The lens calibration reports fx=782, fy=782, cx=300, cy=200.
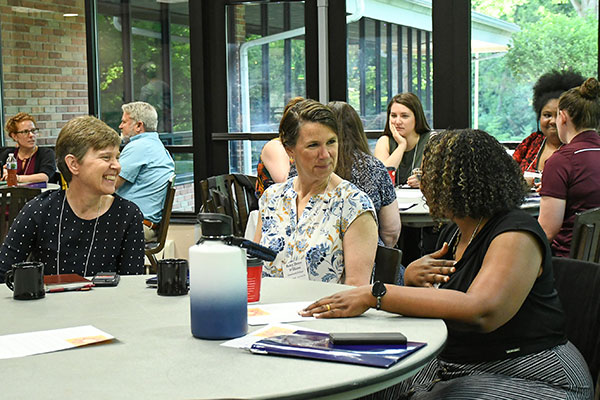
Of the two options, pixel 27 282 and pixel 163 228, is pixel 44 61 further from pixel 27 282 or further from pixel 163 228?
pixel 27 282

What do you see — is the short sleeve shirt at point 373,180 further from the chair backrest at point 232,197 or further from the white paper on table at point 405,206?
the chair backrest at point 232,197

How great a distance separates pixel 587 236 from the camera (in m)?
3.06

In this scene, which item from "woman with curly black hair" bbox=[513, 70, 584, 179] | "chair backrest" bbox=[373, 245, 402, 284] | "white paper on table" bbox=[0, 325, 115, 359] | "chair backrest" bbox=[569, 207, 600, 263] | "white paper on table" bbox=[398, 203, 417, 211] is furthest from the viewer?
"woman with curly black hair" bbox=[513, 70, 584, 179]

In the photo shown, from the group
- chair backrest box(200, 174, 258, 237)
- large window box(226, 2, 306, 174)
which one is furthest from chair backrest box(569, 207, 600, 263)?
large window box(226, 2, 306, 174)

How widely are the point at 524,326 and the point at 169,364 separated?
3.07ft

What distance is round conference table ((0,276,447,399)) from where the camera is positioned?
4.52 feet

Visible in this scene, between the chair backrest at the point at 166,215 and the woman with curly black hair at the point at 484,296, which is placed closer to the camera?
the woman with curly black hair at the point at 484,296

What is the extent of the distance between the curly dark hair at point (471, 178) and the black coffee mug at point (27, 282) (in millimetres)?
1099

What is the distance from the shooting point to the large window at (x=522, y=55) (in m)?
5.60

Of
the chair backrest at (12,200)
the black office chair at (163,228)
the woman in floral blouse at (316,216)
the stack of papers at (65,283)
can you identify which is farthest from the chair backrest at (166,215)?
the stack of papers at (65,283)

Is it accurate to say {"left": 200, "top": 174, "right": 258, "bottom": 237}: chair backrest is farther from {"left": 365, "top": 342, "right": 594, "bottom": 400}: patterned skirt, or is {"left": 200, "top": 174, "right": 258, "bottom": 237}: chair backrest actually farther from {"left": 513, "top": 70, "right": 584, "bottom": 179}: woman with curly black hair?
{"left": 365, "top": 342, "right": 594, "bottom": 400}: patterned skirt

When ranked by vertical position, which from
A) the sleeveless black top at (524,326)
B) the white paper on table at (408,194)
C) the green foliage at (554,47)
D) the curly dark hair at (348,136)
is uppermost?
the green foliage at (554,47)

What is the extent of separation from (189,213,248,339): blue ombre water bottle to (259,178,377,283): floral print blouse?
0.88 metres

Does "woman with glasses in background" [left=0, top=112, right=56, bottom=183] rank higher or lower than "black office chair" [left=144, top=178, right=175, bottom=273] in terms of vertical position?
higher
